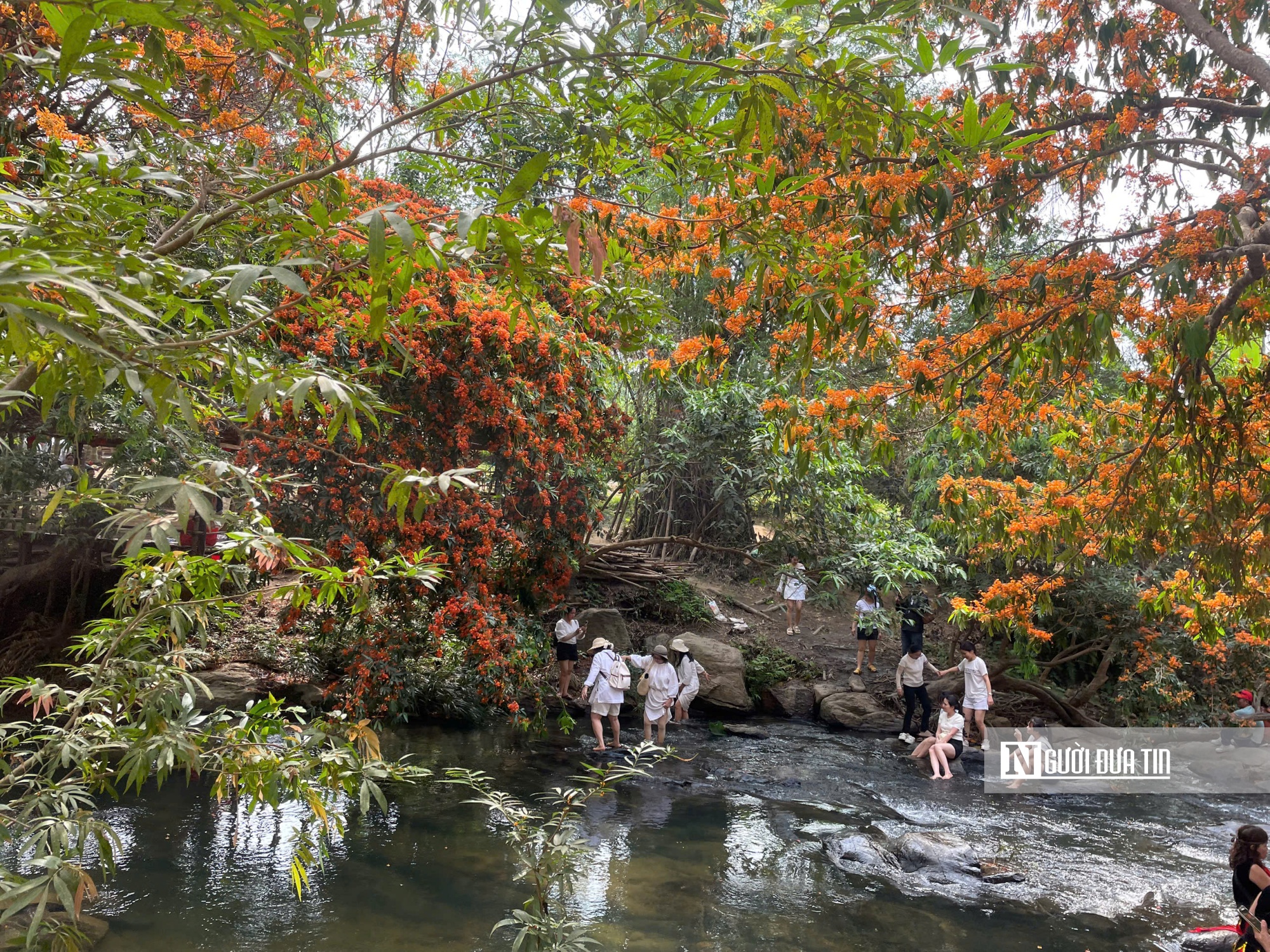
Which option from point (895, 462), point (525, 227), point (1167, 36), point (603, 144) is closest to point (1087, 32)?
point (1167, 36)

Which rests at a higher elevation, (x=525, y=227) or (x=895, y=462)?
(x=895, y=462)

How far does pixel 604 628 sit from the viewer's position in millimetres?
12148

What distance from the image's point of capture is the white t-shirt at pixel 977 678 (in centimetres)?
971

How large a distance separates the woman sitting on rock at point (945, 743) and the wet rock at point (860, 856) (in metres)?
2.79

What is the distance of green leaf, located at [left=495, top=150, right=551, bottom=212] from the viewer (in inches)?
65.9

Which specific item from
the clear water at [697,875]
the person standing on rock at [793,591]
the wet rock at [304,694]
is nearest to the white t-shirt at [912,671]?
the person standing on rock at [793,591]

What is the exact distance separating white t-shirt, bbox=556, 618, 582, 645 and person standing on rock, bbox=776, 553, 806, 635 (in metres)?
2.72

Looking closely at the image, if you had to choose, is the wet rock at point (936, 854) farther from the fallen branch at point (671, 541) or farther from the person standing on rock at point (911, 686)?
the fallen branch at point (671, 541)

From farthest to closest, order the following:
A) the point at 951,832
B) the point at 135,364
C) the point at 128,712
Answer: the point at 951,832, the point at 128,712, the point at 135,364

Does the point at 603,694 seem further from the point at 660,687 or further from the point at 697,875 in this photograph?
the point at 697,875

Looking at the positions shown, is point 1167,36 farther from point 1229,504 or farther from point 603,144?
point 603,144

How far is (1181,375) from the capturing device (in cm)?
461

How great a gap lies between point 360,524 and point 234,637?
11.6 ft

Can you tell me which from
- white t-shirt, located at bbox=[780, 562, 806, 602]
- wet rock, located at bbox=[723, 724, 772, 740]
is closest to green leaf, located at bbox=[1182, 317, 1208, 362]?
wet rock, located at bbox=[723, 724, 772, 740]
